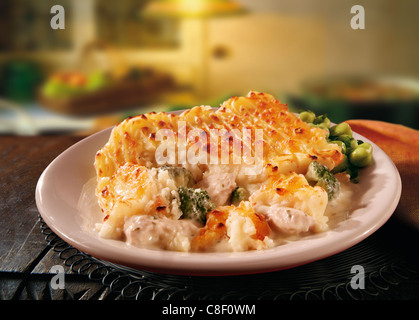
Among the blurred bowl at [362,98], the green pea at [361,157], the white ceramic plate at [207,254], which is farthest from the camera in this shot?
the blurred bowl at [362,98]

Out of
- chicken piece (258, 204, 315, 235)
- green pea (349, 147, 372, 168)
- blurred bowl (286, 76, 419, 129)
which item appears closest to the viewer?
chicken piece (258, 204, 315, 235)

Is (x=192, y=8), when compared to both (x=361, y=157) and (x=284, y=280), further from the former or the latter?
(x=284, y=280)

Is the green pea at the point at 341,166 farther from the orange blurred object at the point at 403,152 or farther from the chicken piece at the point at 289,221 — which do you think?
the chicken piece at the point at 289,221

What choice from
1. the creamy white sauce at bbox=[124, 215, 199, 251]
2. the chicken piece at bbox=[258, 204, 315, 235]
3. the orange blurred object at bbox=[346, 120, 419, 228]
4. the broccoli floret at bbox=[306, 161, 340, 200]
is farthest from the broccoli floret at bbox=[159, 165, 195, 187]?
the orange blurred object at bbox=[346, 120, 419, 228]

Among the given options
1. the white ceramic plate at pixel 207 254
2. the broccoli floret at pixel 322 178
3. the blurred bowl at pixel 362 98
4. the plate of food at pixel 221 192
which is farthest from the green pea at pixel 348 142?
the blurred bowl at pixel 362 98

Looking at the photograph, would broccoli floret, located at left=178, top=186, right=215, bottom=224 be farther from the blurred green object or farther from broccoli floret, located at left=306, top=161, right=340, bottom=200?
the blurred green object
